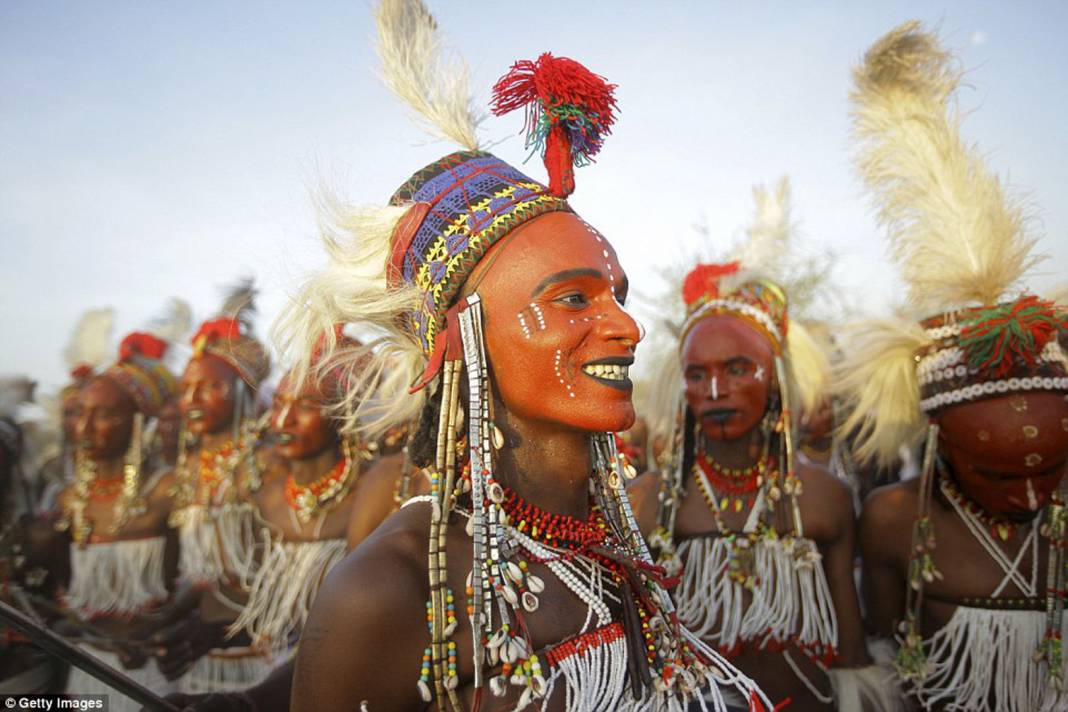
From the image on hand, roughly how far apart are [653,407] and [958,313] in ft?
6.17

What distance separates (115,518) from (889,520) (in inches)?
259

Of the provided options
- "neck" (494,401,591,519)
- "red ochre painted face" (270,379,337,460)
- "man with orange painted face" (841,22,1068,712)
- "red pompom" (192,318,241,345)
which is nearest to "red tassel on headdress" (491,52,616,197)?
"neck" (494,401,591,519)

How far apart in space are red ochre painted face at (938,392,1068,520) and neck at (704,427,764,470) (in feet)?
3.12

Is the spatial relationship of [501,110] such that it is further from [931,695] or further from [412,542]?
[931,695]

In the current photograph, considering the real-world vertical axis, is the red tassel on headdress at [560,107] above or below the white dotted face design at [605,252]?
above

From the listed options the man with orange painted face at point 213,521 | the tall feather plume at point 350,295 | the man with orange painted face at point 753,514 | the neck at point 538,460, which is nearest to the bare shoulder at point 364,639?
the neck at point 538,460

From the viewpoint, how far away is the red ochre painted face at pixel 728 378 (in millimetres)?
3977

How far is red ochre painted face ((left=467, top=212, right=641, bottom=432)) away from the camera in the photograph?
213cm

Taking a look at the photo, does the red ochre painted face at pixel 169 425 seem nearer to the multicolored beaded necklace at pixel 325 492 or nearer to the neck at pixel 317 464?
the neck at pixel 317 464

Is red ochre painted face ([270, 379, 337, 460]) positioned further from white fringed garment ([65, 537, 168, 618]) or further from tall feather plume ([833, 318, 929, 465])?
tall feather plume ([833, 318, 929, 465])

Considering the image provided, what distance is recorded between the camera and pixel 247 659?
5668 millimetres

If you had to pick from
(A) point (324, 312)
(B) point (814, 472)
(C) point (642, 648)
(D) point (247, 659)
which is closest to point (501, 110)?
(A) point (324, 312)

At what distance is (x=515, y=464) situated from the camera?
2.25 metres

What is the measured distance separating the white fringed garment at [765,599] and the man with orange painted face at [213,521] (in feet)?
11.6
